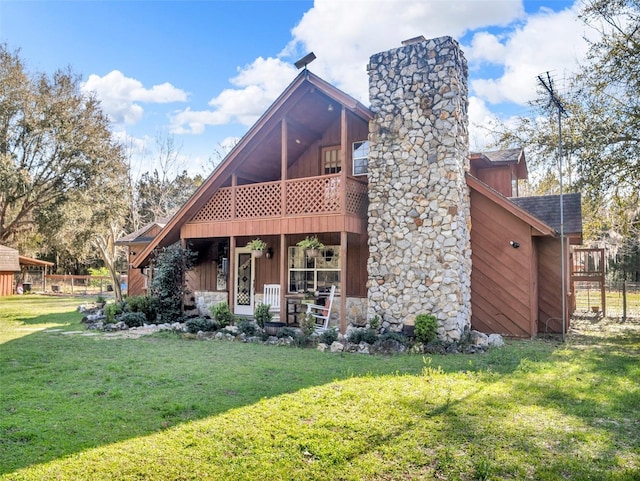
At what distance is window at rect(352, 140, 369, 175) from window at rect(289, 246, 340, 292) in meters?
2.13

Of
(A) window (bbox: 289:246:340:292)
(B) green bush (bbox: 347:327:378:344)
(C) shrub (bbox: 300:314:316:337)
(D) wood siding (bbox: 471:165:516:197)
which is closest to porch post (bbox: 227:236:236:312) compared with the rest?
(A) window (bbox: 289:246:340:292)

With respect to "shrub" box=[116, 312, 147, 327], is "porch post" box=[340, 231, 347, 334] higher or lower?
higher

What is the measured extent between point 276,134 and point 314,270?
387 cm

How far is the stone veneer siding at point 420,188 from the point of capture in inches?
390

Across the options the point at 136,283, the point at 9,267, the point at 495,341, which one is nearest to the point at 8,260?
the point at 9,267

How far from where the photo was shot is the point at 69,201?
25.3 metres

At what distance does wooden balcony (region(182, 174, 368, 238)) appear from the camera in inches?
418

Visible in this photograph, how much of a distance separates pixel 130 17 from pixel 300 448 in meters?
14.1

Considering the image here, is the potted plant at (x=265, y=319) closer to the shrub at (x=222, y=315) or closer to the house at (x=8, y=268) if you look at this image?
the shrub at (x=222, y=315)

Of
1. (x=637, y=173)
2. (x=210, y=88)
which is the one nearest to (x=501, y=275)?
(x=637, y=173)

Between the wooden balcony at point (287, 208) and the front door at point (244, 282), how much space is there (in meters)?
1.79

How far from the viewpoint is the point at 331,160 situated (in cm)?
1296

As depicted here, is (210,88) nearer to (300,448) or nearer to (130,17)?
(130,17)

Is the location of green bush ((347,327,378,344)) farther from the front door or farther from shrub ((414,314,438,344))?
the front door
